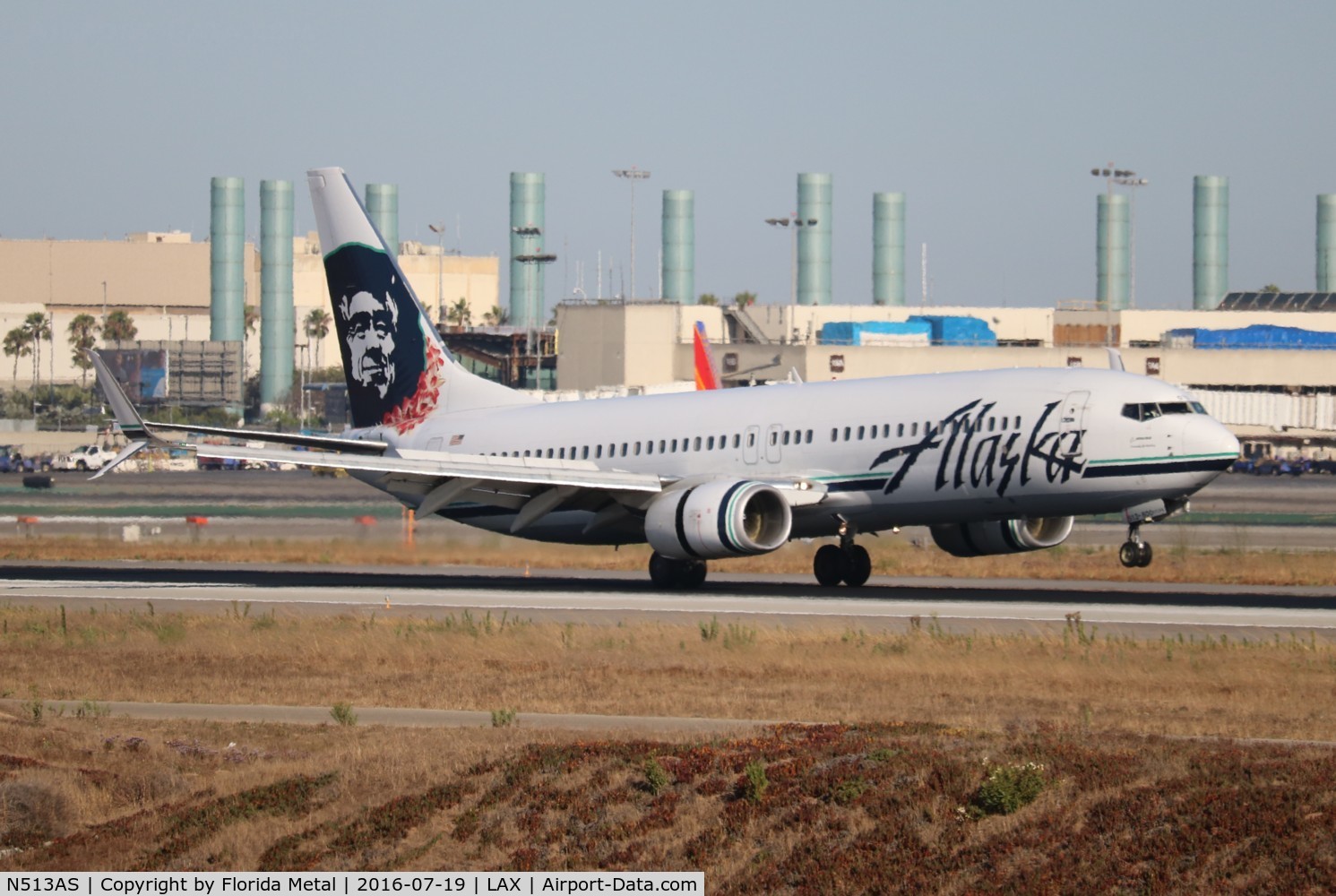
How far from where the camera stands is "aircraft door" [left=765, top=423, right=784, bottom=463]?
41812mm

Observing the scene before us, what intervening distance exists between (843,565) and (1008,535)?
3798 mm

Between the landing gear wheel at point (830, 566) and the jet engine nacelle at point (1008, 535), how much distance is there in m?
2.29

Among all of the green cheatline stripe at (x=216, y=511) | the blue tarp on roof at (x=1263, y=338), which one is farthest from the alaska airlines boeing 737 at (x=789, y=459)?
the blue tarp on roof at (x=1263, y=338)

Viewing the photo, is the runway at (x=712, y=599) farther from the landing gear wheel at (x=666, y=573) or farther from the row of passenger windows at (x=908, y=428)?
the row of passenger windows at (x=908, y=428)

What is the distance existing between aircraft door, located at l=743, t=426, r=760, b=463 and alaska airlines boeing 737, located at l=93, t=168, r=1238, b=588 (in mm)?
40

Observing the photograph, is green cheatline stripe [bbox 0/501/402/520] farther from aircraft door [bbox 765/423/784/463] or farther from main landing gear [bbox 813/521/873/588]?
aircraft door [bbox 765/423/784/463]

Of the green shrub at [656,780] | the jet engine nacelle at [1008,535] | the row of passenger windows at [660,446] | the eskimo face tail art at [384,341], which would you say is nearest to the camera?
the green shrub at [656,780]

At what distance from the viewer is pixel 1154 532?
61.5 meters

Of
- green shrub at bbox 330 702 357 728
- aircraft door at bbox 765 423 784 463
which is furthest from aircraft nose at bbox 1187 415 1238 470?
green shrub at bbox 330 702 357 728

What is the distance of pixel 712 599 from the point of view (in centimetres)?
3959

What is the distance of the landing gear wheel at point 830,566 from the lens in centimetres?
4316

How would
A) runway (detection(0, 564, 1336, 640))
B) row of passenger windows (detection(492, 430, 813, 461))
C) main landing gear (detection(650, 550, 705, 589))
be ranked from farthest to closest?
1. main landing gear (detection(650, 550, 705, 589))
2. row of passenger windows (detection(492, 430, 813, 461))
3. runway (detection(0, 564, 1336, 640))

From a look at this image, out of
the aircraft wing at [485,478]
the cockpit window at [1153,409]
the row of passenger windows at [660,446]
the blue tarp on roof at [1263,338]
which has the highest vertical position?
the blue tarp on roof at [1263,338]
